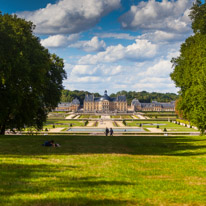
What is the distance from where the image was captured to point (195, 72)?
18922 millimetres

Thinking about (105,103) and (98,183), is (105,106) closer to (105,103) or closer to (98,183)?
(105,103)

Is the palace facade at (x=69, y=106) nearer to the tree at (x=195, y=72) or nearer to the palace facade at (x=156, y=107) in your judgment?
the palace facade at (x=156, y=107)

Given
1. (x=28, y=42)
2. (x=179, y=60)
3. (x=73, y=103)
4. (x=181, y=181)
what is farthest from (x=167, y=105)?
(x=181, y=181)

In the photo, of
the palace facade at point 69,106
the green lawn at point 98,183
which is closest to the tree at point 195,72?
the green lawn at point 98,183

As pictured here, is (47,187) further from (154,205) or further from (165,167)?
(165,167)

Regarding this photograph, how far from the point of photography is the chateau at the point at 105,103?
139650 mm

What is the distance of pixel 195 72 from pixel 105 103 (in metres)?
121

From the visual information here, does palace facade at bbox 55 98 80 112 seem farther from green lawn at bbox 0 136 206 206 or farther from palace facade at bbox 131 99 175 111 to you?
green lawn at bbox 0 136 206 206

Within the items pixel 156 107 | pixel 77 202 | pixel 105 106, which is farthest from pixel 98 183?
pixel 156 107

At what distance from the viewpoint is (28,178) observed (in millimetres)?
6379

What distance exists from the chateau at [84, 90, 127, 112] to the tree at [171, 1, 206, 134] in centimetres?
11460

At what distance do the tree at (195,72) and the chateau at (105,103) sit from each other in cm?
11460

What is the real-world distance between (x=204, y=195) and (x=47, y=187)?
3.39 m

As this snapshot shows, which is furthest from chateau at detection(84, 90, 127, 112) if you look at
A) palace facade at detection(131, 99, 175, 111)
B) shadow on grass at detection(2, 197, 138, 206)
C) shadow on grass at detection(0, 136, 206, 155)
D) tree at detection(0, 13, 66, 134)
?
shadow on grass at detection(2, 197, 138, 206)
